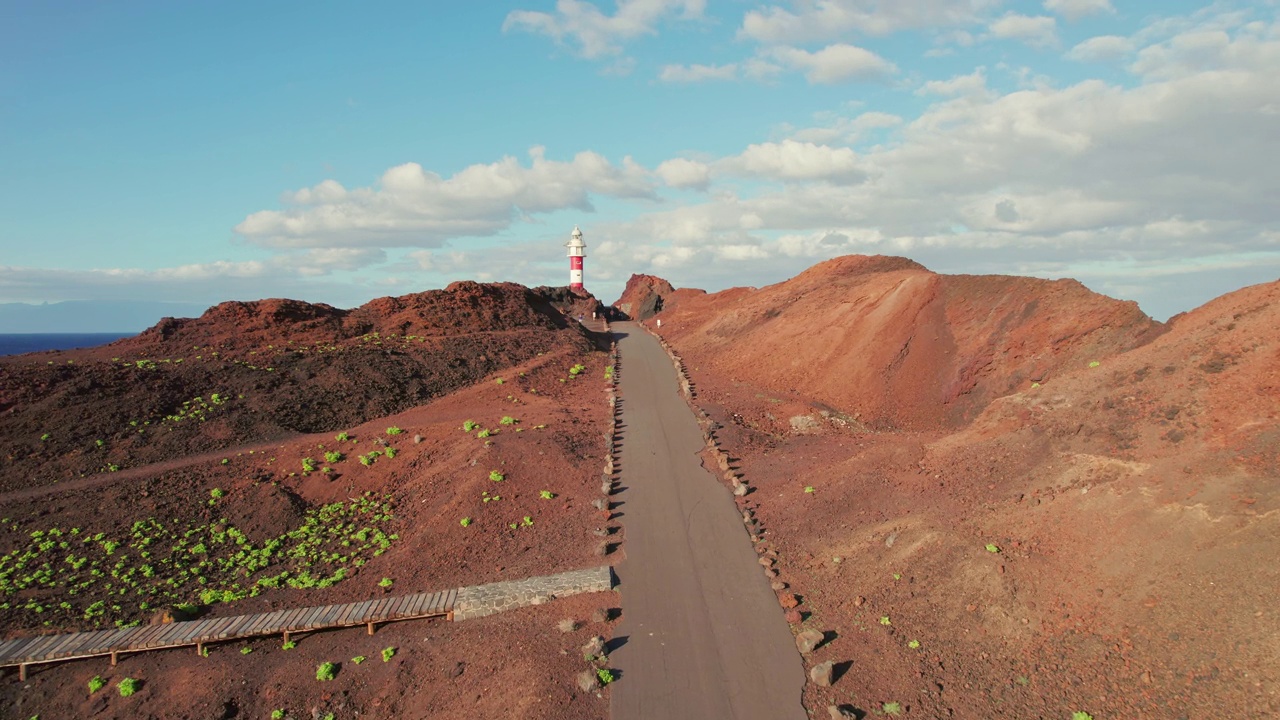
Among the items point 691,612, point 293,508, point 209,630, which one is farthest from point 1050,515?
point 293,508

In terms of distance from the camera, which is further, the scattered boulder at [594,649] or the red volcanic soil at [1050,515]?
the scattered boulder at [594,649]

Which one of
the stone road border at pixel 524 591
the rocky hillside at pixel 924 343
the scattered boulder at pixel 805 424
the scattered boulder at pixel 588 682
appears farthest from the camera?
the scattered boulder at pixel 805 424

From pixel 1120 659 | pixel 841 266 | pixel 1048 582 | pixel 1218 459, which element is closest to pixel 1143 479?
pixel 1218 459

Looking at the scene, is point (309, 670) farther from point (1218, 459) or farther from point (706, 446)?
point (1218, 459)

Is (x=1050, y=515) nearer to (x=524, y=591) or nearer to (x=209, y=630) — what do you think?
(x=524, y=591)

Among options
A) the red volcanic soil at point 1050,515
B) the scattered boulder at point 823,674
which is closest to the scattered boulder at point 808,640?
the red volcanic soil at point 1050,515

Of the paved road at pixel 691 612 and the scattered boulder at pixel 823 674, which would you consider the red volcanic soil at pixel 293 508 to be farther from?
the scattered boulder at pixel 823 674

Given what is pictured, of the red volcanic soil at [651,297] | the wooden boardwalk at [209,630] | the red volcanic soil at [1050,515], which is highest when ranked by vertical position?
the red volcanic soil at [651,297]
